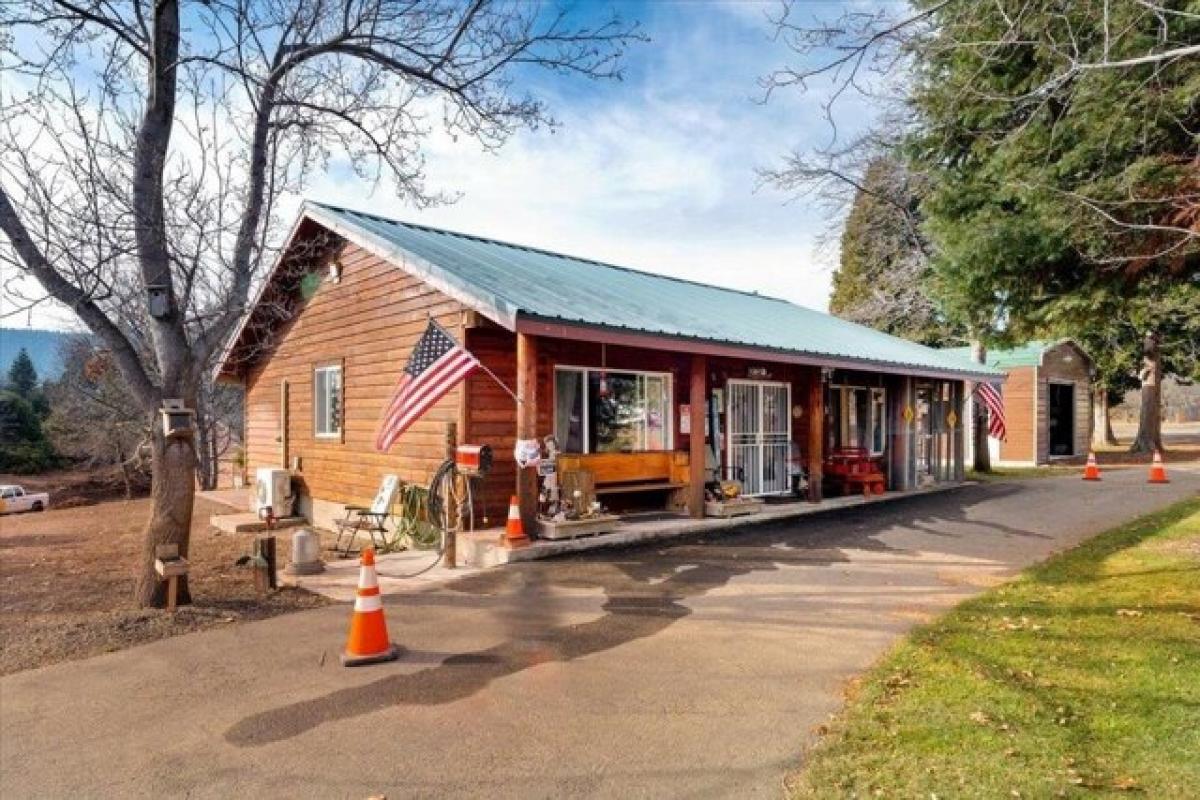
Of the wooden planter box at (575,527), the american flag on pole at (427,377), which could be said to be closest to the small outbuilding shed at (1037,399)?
the wooden planter box at (575,527)

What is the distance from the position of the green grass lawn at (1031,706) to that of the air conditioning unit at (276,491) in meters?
11.4

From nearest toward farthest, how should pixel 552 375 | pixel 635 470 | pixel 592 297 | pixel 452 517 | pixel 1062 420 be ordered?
pixel 452 517
pixel 552 375
pixel 592 297
pixel 635 470
pixel 1062 420

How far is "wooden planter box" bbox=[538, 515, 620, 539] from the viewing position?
347 inches

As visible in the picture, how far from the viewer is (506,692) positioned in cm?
457

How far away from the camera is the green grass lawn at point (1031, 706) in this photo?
11.0ft

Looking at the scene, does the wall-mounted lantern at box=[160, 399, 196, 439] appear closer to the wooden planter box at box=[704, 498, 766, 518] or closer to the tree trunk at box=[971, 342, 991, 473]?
the wooden planter box at box=[704, 498, 766, 518]

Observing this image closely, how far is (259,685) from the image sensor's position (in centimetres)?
480

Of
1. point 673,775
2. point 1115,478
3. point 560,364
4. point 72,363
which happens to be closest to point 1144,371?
point 1115,478

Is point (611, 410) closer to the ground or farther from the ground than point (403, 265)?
closer to the ground

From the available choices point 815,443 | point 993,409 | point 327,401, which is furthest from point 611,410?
point 993,409

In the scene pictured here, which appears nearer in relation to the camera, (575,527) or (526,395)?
(526,395)

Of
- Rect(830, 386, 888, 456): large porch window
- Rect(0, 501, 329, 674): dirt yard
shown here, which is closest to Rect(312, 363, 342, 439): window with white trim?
Rect(0, 501, 329, 674): dirt yard

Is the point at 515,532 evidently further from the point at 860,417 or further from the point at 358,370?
the point at 860,417

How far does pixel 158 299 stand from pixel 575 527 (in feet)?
16.6
